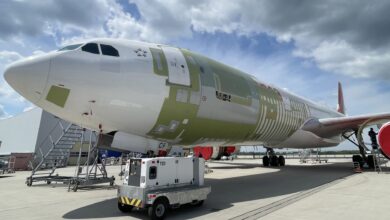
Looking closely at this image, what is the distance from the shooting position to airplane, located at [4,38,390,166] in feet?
21.9

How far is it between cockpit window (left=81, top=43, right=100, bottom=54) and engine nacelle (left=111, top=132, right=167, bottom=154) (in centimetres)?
224

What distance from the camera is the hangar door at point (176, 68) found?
8.43 meters

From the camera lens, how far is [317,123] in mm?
18750

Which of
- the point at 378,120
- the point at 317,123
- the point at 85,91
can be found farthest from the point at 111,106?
the point at 378,120

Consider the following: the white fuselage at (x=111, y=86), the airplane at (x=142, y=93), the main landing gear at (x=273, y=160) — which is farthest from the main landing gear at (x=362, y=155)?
the white fuselage at (x=111, y=86)

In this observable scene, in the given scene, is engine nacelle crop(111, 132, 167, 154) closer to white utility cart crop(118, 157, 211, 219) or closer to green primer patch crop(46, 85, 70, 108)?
white utility cart crop(118, 157, 211, 219)

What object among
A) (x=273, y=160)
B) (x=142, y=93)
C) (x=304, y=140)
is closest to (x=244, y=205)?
(x=142, y=93)

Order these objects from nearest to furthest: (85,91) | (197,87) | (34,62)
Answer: (34,62)
(85,91)
(197,87)

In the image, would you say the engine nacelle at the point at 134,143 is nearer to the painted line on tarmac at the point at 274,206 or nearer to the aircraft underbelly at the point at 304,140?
the painted line on tarmac at the point at 274,206

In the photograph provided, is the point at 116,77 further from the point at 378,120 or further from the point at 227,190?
the point at 378,120

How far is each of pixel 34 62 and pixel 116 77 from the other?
1.82 metres

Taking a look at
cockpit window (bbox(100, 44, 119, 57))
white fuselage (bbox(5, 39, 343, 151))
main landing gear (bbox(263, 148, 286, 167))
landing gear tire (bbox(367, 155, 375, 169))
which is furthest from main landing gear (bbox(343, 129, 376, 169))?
cockpit window (bbox(100, 44, 119, 57))

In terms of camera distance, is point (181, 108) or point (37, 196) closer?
point (181, 108)

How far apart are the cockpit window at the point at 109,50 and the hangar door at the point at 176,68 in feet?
5.20
